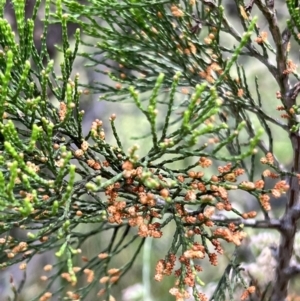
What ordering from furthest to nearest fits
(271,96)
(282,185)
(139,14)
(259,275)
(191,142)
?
(271,96) < (259,275) < (139,14) < (282,185) < (191,142)

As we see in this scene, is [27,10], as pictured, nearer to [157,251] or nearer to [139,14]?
[139,14]

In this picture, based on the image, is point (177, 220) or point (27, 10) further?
point (27, 10)

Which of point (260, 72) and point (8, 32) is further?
point (260, 72)

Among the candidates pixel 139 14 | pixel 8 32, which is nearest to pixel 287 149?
pixel 139 14

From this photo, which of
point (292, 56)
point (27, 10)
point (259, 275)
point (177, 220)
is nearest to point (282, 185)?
point (177, 220)

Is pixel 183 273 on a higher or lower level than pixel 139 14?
lower

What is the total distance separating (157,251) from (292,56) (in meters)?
1.47

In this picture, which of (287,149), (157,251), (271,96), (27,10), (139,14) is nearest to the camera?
(139,14)

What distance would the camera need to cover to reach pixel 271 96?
3168mm

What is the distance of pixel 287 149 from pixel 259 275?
5.08ft

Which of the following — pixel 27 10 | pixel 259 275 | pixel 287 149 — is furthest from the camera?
pixel 287 149

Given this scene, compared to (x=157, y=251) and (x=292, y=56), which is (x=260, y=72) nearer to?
(x=292, y=56)

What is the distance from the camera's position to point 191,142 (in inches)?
27.0

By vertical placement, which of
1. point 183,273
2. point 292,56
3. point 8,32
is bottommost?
point 183,273
